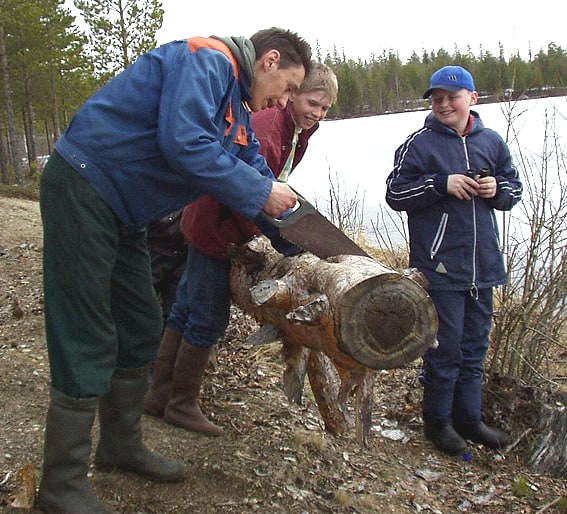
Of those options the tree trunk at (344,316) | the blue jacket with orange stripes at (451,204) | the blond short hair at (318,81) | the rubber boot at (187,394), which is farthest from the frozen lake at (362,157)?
the tree trunk at (344,316)

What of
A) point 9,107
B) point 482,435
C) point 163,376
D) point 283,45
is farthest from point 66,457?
point 9,107

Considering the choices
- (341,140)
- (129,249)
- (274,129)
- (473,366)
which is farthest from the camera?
(341,140)

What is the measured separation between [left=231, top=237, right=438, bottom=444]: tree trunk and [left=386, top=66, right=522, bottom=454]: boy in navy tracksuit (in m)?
1.10

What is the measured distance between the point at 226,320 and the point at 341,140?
1827cm

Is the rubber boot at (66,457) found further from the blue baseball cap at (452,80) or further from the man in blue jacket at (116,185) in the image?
the blue baseball cap at (452,80)

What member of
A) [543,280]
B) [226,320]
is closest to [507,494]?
[543,280]

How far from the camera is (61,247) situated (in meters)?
2.37

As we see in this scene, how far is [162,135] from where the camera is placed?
2291 millimetres

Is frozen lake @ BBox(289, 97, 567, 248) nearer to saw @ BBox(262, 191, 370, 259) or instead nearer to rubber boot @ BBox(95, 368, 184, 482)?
saw @ BBox(262, 191, 370, 259)

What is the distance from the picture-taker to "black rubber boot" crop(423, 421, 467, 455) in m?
4.11

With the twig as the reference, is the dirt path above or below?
above

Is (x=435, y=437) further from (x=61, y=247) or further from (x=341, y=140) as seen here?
(x=341, y=140)

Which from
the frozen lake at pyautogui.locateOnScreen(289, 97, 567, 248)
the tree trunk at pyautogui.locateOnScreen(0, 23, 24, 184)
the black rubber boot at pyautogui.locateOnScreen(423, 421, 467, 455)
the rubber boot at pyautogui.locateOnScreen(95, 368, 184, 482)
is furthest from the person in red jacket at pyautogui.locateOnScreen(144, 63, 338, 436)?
the tree trunk at pyautogui.locateOnScreen(0, 23, 24, 184)

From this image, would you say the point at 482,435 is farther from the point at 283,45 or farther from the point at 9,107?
the point at 9,107
